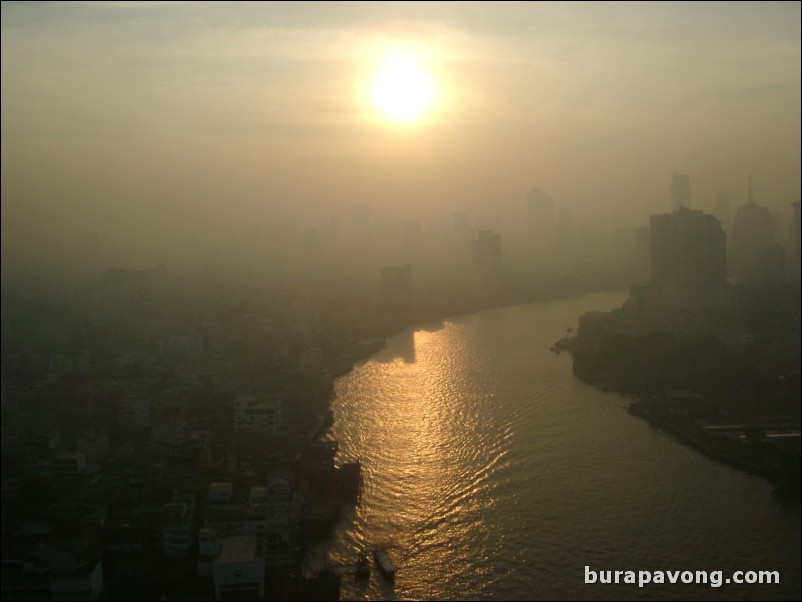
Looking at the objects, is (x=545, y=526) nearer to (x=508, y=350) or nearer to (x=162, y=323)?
(x=508, y=350)

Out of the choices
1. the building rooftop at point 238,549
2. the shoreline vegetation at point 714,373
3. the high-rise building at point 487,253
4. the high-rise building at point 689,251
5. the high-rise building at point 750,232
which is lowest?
the building rooftop at point 238,549

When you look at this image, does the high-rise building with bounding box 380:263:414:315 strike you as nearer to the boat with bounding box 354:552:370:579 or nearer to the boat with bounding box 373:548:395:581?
the boat with bounding box 373:548:395:581

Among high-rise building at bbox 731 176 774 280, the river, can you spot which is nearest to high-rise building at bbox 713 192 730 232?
high-rise building at bbox 731 176 774 280

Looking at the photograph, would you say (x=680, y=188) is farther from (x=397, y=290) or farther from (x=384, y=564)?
(x=384, y=564)

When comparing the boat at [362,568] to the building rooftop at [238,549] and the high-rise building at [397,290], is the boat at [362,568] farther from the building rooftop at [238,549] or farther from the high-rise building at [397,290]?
the high-rise building at [397,290]

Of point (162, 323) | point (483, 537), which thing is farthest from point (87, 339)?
point (483, 537)

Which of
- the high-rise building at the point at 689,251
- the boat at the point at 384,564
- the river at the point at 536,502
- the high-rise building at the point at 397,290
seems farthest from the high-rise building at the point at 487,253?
the boat at the point at 384,564

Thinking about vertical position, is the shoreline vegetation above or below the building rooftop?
above
